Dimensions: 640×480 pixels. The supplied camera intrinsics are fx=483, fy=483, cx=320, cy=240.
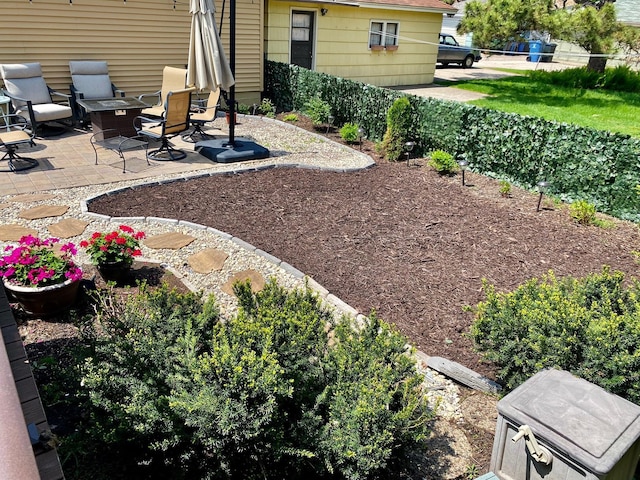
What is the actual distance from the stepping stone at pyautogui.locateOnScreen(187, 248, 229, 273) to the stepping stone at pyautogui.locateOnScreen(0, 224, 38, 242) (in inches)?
70.3

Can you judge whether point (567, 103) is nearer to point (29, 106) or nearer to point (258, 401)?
point (29, 106)

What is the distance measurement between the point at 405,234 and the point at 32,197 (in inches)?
188

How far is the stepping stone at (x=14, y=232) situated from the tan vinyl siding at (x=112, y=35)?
5.52 m

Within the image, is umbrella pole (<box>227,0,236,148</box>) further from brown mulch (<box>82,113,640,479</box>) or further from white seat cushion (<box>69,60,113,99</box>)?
white seat cushion (<box>69,60,113,99</box>)

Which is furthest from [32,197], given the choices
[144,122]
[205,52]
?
[144,122]

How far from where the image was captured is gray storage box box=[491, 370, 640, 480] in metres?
2.06

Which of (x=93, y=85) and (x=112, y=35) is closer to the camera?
(x=93, y=85)

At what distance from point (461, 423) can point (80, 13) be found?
10.3 metres

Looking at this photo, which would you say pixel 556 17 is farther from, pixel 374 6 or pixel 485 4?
pixel 374 6

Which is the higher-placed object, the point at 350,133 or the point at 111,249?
the point at 350,133

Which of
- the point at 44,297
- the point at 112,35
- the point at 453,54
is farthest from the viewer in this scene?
the point at 453,54

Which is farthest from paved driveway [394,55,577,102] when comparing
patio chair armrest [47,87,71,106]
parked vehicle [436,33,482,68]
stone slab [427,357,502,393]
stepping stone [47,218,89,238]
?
stone slab [427,357,502,393]

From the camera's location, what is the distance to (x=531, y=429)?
7.23 feet

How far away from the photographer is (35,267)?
3.80 metres
